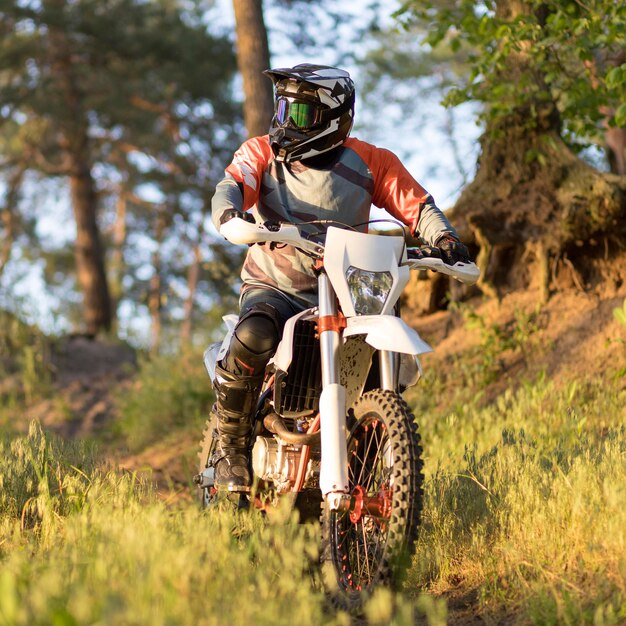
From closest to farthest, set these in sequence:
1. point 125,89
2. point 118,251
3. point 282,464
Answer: point 282,464 < point 125,89 < point 118,251

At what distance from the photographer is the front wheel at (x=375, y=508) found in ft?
11.8

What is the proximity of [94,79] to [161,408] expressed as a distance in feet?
35.0

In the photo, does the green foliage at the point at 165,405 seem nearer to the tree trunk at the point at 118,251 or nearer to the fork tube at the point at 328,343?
the fork tube at the point at 328,343

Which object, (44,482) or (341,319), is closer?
(341,319)

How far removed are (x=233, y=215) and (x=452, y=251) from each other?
39.6 inches

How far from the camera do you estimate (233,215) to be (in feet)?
13.1

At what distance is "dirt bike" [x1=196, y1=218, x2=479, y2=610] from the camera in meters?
3.68

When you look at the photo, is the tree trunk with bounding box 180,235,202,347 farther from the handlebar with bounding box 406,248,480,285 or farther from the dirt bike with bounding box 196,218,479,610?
the handlebar with bounding box 406,248,480,285

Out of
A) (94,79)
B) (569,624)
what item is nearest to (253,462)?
(569,624)

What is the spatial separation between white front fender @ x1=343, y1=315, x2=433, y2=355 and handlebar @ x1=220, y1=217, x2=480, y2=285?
0.33 metres

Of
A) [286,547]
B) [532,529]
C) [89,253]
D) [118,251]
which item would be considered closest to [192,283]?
[89,253]

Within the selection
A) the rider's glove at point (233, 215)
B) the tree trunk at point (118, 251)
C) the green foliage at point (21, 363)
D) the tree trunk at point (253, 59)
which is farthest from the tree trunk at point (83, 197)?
the rider's glove at point (233, 215)

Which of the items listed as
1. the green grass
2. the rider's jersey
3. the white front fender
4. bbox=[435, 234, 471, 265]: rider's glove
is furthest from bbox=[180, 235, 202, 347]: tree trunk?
the white front fender

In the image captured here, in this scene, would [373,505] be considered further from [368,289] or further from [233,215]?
[233,215]
